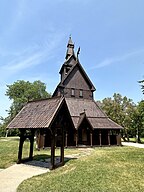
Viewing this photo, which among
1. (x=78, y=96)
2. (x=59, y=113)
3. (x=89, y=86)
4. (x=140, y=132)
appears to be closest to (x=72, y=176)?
(x=59, y=113)

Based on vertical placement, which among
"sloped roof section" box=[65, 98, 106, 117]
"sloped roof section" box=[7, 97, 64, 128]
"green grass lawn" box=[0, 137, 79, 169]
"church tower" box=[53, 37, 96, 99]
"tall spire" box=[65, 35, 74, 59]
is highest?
"tall spire" box=[65, 35, 74, 59]

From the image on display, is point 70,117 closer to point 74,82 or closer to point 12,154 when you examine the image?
point 12,154

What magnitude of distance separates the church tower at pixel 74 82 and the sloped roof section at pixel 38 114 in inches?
570

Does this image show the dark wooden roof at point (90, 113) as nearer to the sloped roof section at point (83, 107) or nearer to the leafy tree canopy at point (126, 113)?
the sloped roof section at point (83, 107)

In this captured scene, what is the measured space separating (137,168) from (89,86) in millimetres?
21023

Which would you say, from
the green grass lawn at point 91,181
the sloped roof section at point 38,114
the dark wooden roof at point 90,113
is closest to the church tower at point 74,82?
the dark wooden roof at point 90,113

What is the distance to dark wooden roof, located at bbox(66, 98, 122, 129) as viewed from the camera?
25.2 m

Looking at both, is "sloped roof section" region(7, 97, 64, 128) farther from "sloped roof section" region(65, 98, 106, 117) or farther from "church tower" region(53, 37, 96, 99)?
"church tower" region(53, 37, 96, 99)

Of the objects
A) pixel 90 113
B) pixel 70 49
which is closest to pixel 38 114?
pixel 90 113

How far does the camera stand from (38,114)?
12.3m

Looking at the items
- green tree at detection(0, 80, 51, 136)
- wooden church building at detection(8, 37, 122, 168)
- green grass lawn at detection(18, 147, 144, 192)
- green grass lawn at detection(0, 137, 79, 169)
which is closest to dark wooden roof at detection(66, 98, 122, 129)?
wooden church building at detection(8, 37, 122, 168)

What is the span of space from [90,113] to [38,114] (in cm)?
1571

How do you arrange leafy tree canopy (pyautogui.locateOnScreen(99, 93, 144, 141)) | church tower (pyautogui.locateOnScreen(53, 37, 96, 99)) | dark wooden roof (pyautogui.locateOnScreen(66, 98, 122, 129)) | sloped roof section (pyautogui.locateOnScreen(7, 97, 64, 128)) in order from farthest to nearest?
1. leafy tree canopy (pyautogui.locateOnScreen(99, 93, 144, 141))
2. church tower (pyautogui.locateOnScreen(53, 37, 96, 99))
3. dark wooden roof (pyautogui.locateOnScreen(66, 98, 122, 129))
4. sloped roof section (pyautogui.locateOnScreen(7, 97, 64, 128))

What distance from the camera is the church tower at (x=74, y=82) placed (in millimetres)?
28578
